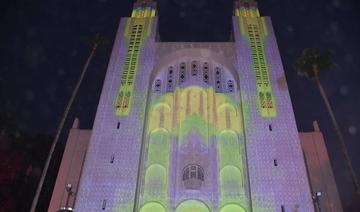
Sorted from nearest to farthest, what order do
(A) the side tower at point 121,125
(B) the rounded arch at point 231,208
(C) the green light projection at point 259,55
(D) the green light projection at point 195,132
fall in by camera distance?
(A) the side tower at point 121,125 → (B) the rounded arch at point 231,208 → (D) the green light projection at point 195,132 → (C) the green light projection at point 259,55

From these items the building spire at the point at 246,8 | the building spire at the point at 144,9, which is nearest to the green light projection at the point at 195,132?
the building spire at the point at 144,9

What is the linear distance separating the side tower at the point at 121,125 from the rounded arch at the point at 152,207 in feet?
4.76

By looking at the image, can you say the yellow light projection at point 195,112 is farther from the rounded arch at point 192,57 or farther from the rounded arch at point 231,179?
the rounded arch at point 192,57

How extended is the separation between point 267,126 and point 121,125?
990 cm

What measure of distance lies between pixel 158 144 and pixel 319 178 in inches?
444

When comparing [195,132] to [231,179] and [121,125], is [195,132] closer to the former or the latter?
[231,179]

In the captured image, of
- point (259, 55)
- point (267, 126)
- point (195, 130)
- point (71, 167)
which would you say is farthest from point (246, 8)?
point (71, 167)

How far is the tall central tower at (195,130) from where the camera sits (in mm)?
22562

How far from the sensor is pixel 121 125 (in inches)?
1012

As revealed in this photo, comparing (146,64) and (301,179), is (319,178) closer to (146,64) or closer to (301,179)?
(301,179)

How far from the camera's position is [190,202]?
2281 cm

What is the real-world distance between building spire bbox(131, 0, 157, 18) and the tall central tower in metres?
1.97

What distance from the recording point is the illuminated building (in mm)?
22547

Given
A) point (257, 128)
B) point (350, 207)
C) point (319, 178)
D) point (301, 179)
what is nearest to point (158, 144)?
point (257, 128)
